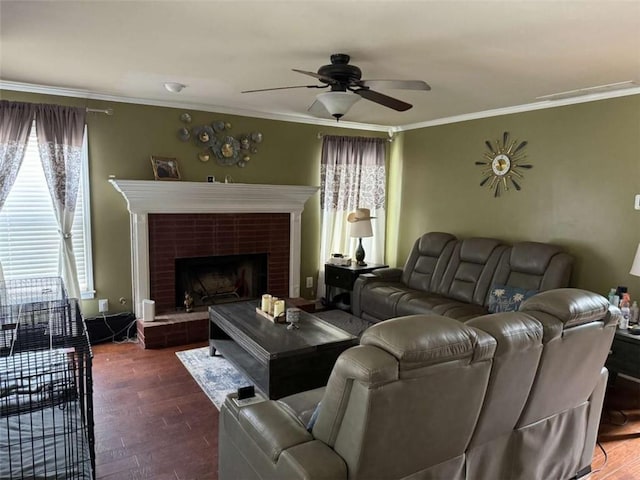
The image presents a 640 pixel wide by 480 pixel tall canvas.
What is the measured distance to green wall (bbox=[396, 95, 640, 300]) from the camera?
379cm

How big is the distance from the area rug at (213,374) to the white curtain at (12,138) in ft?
5.91

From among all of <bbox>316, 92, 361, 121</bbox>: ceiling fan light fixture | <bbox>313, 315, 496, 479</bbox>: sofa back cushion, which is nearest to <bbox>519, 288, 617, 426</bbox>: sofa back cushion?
<bbox>313, 315, 496, 479</bbox>: sofa back cushion

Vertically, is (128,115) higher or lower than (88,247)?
higher

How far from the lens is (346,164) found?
5.74 metres

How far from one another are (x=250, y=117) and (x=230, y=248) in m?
1.54

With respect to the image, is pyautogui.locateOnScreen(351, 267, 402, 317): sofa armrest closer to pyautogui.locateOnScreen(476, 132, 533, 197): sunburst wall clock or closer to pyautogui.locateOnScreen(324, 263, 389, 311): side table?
pyautogui.locateOnScreen(324, 263, 389, 311): side table

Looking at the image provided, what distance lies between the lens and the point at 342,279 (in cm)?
534

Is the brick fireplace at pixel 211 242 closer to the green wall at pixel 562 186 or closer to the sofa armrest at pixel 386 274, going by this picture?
Answer: the sofa armrest at pixel 386 274

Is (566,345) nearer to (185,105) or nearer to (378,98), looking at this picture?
(378,98)

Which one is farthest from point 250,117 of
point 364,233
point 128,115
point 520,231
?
point 520,231

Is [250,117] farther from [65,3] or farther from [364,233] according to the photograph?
[65,3]

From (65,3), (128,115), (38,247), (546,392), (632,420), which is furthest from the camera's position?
(128,115)

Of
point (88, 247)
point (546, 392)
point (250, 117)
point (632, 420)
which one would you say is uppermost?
point (250, 117)

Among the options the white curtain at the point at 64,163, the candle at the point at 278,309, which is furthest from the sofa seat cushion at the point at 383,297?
the white curtain at the point at 64,163
